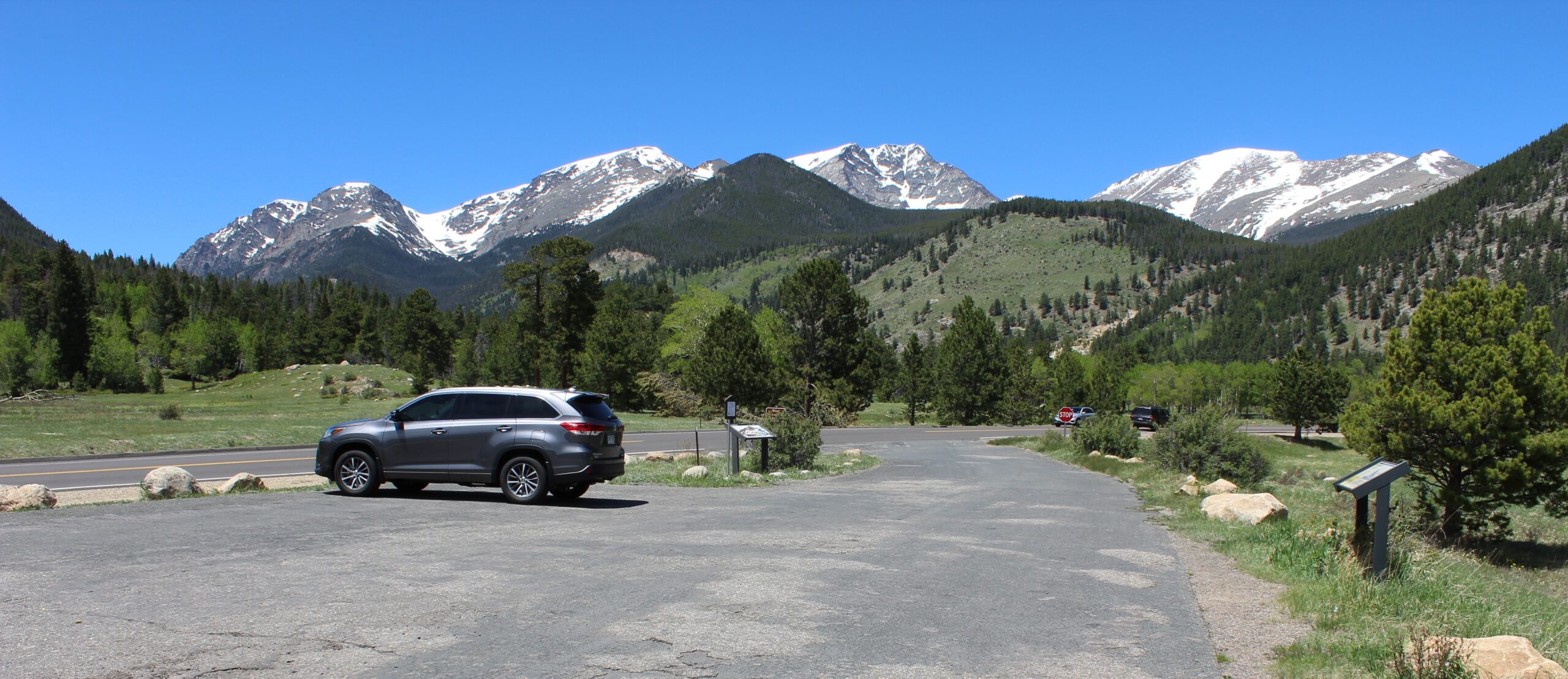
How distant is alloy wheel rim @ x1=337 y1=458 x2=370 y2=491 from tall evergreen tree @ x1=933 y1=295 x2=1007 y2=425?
5609 centimetres

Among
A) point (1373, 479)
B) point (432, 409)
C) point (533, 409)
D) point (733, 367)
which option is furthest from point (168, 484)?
point (733, 367)

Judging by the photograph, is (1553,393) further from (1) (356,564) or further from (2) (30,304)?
(2) (30,304)

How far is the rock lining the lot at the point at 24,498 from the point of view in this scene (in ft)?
41.3

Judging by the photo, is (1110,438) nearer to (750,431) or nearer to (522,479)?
(750,431)

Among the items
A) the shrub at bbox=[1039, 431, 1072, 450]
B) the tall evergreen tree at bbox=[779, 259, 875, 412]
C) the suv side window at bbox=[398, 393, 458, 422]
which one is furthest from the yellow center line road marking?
the tall evergreen tree at bbox=[779, 259, 875, 412]

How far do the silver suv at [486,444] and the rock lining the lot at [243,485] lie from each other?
2244mm

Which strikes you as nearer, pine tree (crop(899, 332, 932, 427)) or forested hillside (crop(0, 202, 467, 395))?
pine tree (crop(899, 332, 932, 427))

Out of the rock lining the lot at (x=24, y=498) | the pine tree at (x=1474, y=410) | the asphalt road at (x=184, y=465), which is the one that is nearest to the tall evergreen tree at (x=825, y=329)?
the asphalt road at (x=184, y=465)

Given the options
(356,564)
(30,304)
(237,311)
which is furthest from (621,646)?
(237,311)

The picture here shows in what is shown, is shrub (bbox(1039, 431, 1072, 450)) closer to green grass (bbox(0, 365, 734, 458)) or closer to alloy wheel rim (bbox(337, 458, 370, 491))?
green grass (bbox(0, 365, 734, 458))

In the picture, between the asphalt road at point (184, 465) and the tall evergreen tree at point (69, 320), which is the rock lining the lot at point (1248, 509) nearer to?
the asphalt road at point (184, 465)

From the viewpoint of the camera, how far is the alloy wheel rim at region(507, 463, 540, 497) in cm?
1364

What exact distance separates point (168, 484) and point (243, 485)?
4.39 feet

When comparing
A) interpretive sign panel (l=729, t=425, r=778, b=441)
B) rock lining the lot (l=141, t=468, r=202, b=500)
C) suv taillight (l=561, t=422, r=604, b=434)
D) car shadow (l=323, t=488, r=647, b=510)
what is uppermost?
suv taillight (l=561, t=422, r=604, b=434)
